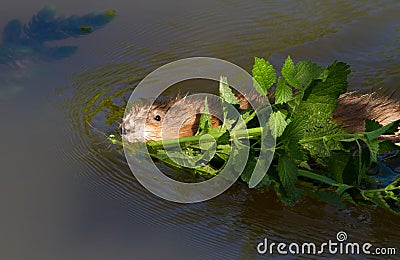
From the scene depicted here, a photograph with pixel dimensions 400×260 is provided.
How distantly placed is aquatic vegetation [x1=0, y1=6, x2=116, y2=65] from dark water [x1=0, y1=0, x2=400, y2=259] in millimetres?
74

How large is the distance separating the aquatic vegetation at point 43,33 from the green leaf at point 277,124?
1.96 m

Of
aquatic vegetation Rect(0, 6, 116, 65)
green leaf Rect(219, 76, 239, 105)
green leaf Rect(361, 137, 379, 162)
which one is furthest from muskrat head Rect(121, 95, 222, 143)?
aquatic vegetation Rect(0, 6, 116, 65)

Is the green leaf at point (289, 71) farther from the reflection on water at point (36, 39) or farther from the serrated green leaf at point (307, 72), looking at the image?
the reflection on water at point (36, 39)

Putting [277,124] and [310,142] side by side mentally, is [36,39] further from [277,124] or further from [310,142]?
[310,142]

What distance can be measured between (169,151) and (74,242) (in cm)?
74

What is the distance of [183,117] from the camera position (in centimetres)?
396

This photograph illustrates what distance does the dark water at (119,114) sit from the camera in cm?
344

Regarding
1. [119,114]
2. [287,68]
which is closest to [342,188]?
[287,68]

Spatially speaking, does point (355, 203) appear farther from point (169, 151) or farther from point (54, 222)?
point (54, 222)

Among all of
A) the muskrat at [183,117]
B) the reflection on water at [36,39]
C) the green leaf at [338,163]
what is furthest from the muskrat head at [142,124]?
the green leaf at [338,163]

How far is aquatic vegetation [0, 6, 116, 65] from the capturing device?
4.75 meters

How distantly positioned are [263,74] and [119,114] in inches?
45.9

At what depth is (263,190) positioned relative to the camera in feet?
12.2

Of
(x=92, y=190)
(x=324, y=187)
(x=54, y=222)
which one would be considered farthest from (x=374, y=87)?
(x=54, y=222)
